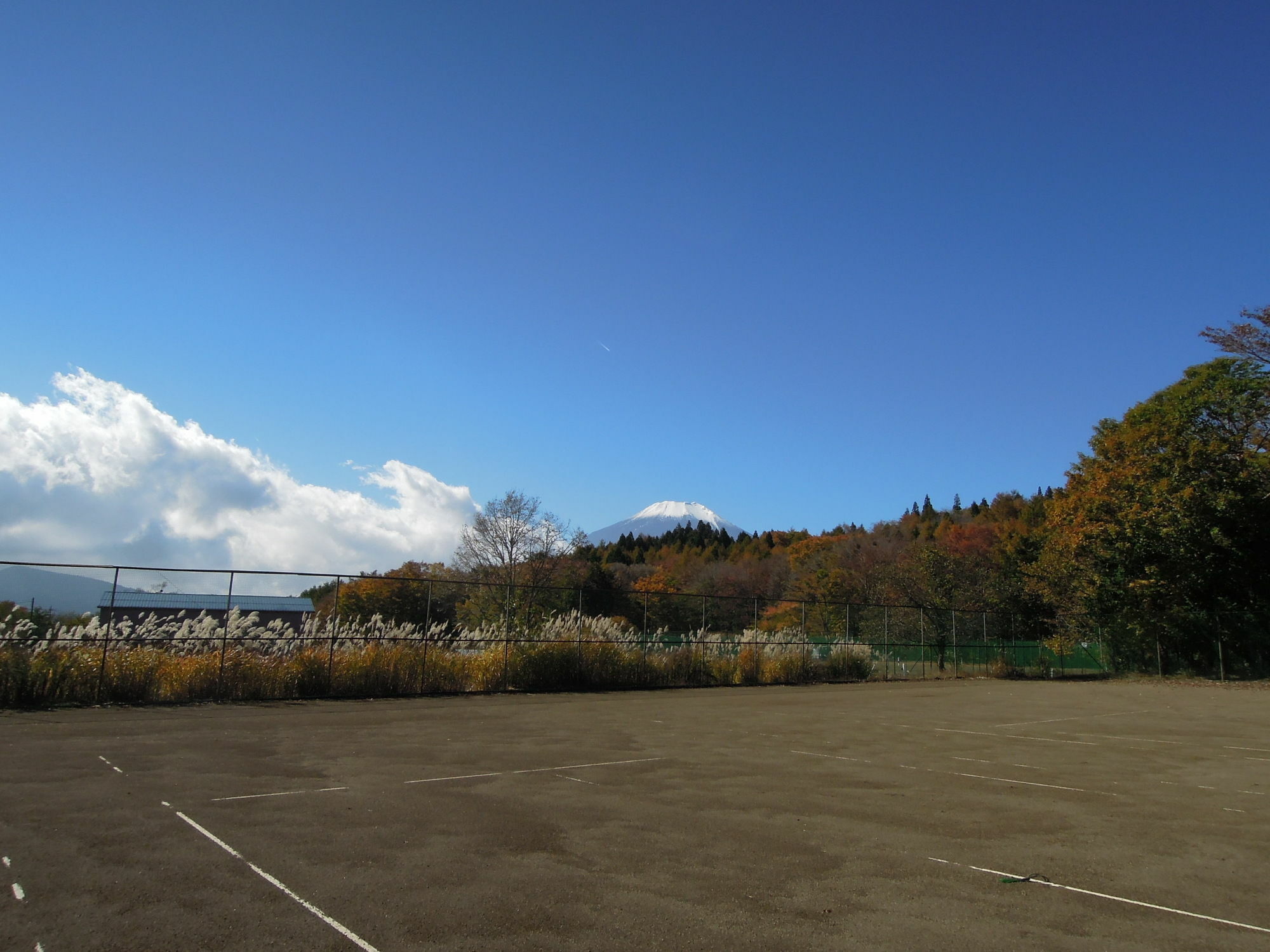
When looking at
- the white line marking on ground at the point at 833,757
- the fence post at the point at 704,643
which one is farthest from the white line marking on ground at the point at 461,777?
the fence post at the point at 704,643

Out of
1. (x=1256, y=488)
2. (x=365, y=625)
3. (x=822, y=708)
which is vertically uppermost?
(x=1256, y=488)

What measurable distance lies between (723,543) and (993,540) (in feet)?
188

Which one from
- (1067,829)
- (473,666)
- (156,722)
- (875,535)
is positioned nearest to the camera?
(1067,829)

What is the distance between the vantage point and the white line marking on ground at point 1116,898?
4398mm

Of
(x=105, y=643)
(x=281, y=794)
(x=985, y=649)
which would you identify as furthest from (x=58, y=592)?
(x=985, y=649)

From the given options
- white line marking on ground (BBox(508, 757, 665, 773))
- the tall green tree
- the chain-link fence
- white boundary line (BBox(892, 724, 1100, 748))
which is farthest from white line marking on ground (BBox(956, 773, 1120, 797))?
the tall green tree

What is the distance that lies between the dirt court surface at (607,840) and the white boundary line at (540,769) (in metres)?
0.05

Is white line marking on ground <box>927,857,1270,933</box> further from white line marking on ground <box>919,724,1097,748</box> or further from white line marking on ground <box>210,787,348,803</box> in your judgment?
white line marking on ground <box>919,724,1097,748</box>

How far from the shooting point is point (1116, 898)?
479 centimetres

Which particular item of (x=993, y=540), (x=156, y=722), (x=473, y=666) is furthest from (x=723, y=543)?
(x=156, y=722)

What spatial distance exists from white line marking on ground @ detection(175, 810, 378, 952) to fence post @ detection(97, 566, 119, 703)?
30.0 ft

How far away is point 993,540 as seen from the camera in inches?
2660

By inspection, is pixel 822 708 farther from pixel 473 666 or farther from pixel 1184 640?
pixel 1184 640

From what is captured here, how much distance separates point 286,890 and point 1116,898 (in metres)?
4.95
